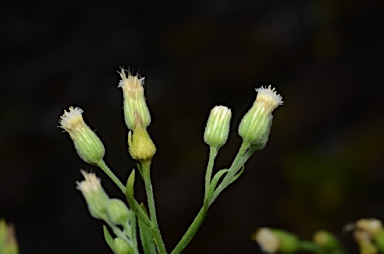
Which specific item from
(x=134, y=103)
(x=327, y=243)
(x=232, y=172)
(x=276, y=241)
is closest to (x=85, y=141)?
(x=134, y=103)

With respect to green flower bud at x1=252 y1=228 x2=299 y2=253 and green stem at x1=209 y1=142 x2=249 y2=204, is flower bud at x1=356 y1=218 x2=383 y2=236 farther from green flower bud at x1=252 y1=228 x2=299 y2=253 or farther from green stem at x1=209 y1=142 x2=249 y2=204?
green stem at x1=209 y1=142 x2=249 y2=204

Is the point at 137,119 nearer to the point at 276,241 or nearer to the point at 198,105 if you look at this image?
the point at 276,241

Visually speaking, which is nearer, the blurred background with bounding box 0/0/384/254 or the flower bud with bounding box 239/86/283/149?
the flower bud with bounding box 239/86/283/149

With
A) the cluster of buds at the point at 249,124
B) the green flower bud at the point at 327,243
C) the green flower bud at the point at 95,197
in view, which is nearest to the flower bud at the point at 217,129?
the cluster of buds at the point at 249,124

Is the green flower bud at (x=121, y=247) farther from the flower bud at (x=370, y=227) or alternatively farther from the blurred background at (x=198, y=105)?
the blurred background at (x=198, y=105)

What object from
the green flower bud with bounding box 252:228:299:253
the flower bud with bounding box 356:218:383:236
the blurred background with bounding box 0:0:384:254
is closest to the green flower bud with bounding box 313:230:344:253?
the flower bud with bounding box 356:218:383:236

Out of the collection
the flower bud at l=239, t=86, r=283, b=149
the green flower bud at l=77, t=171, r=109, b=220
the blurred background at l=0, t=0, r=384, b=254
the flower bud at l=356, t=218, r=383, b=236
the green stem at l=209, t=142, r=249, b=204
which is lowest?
the flower bud at l=356, t=218, r=383, b=236

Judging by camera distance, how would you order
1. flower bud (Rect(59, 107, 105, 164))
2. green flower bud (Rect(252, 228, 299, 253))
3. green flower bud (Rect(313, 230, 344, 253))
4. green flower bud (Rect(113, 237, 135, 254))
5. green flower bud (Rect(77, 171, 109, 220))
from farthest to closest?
1. green flower bud (Rect(252, 228, 299, 253))
2. green flower bud (Rect(313, 230, 344, 253))
3. green flower bud (Rect(77, 171, 109, 220))
4. flower bud (Rect(59, 107, 105, 164))
5. green flower bud (Rect(113, 237, 135, 254))

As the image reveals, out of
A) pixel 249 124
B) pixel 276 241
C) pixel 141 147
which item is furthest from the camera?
pixel 276 241
